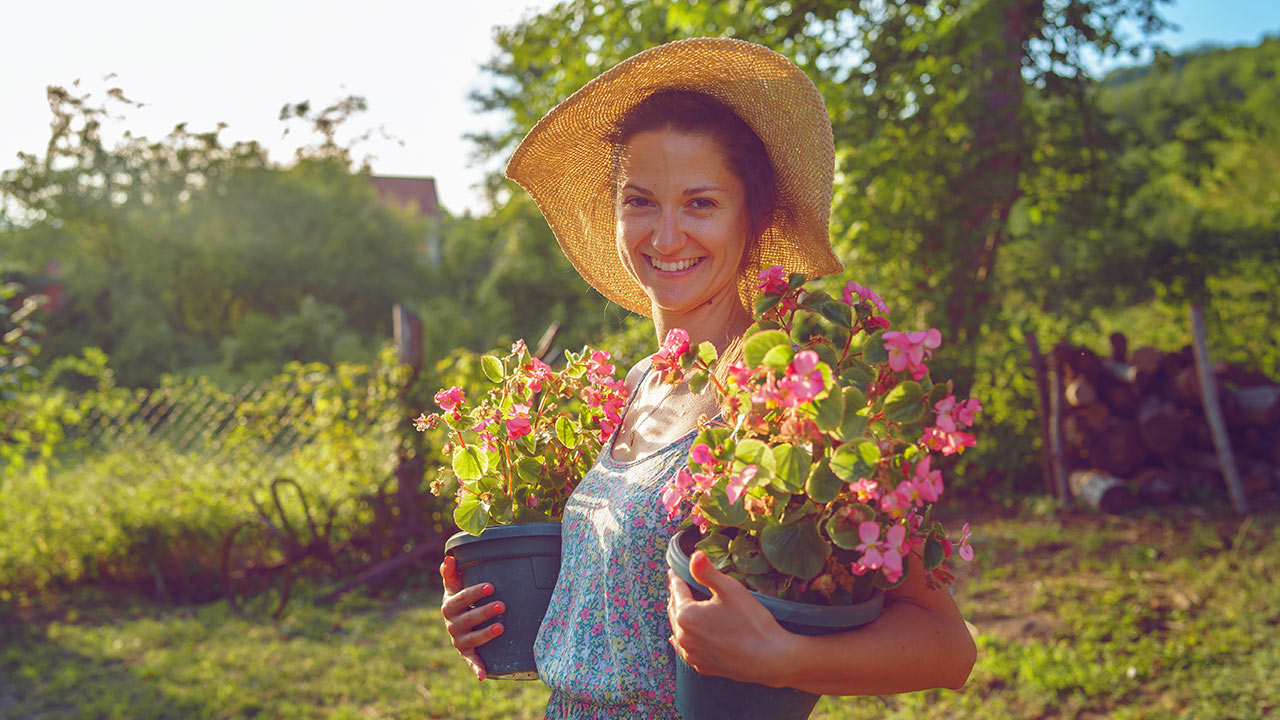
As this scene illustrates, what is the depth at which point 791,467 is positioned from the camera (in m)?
0.95

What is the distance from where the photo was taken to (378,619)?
A: 16.4 feet

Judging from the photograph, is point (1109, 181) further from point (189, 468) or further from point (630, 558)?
point (189, 468)

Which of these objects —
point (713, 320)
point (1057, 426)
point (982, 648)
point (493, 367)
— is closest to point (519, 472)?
point (493, 367)

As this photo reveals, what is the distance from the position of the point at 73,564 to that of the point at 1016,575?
584 centimetres

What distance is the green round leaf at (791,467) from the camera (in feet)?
3.11

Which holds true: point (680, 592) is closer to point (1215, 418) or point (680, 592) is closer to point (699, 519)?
point (699, 519)

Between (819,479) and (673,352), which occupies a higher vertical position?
(673,352)

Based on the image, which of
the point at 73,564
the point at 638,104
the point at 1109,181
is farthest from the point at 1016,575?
the point at 73,564

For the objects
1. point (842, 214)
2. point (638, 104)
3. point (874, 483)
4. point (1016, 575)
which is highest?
point (842, 214)

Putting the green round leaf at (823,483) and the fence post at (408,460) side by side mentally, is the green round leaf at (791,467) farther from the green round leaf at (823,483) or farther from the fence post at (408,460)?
the fence post at (408,460)

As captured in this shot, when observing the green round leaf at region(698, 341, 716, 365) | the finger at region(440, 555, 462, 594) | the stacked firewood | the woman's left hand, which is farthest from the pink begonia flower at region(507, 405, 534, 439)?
the stacked firewood

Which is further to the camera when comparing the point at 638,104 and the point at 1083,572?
the point at 1083,572

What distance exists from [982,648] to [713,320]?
2959 millimetres

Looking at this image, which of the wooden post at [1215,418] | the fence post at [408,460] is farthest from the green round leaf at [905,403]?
the wooden post at [1215,418]
